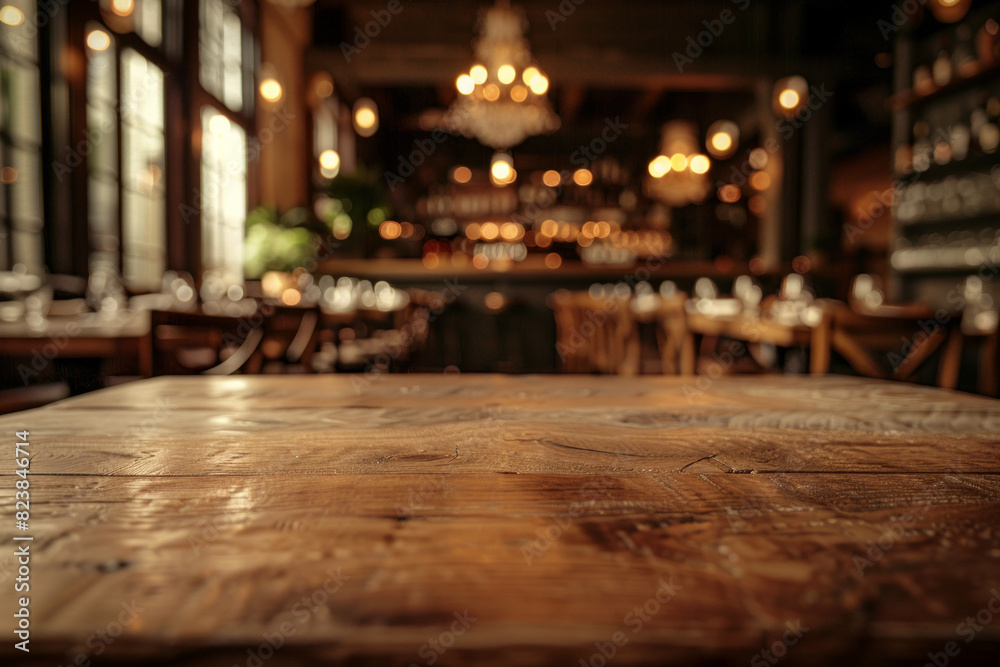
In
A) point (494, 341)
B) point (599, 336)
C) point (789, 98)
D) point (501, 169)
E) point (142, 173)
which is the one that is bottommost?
point (494, 341)

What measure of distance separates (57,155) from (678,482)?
4.50 metres

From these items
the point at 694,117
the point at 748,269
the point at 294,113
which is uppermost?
the point at 694,117

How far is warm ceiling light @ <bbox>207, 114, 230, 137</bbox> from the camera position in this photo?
612 centimetres

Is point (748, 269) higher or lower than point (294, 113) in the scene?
lower

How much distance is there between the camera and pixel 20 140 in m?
3.60

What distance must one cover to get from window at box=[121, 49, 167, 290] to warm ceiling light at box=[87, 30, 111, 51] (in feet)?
0.84

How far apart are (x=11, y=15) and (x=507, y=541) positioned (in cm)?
454

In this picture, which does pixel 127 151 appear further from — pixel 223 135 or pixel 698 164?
pixel 698 164

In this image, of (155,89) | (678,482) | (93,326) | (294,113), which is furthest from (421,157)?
(678,482)

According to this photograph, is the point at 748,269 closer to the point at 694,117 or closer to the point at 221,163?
the point at 694,117

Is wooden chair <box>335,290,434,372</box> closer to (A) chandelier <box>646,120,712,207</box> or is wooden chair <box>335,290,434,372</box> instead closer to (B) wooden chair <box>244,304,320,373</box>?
(B) wooden chair <box>244,304,320,373</box>

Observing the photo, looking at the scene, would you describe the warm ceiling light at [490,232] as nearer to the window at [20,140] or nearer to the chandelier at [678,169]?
the chandelier at [678,169]

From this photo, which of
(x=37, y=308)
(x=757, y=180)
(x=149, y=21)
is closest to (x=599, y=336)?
(x=37, y=308)

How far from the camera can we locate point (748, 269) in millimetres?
6707
